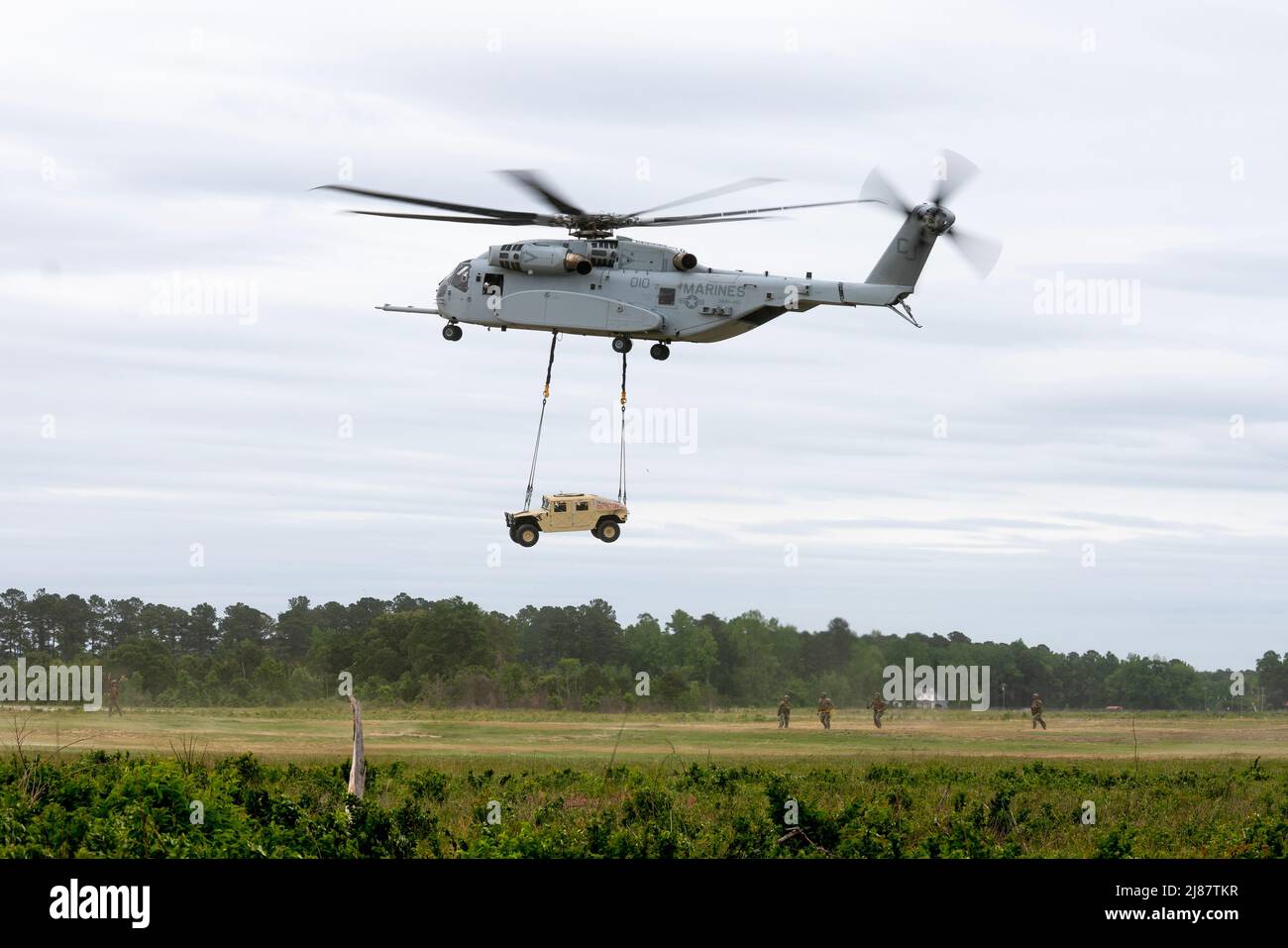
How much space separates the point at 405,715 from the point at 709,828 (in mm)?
37492

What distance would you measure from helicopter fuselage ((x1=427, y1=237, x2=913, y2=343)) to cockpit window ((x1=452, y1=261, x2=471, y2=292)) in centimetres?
65

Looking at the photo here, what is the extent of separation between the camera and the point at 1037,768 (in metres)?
41.9

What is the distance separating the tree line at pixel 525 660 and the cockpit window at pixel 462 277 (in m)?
33.1

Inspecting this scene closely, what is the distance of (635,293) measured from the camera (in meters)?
42.7

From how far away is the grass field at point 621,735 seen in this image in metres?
49.8

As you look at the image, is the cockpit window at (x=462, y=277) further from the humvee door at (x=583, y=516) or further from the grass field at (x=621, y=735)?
the grass field at (x=621, y=735)

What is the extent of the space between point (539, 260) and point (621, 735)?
19.2m

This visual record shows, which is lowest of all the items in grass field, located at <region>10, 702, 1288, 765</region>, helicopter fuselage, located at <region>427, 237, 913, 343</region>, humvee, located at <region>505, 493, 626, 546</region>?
grass field, located at <region>10, 702, 1288, 765</region>

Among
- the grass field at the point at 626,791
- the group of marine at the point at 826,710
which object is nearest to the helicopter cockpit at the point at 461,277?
the grass field at the point at 626,791

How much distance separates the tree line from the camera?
77.6 meters

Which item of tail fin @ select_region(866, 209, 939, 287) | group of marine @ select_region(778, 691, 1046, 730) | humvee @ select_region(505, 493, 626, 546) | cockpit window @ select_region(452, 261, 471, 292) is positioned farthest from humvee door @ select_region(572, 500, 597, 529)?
group of marine @ select_region(778, 691, 1046, 730)

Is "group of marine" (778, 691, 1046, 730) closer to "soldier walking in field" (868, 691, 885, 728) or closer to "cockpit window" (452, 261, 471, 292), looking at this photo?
"soldier walking in field" (868, 691, 885, 728)
